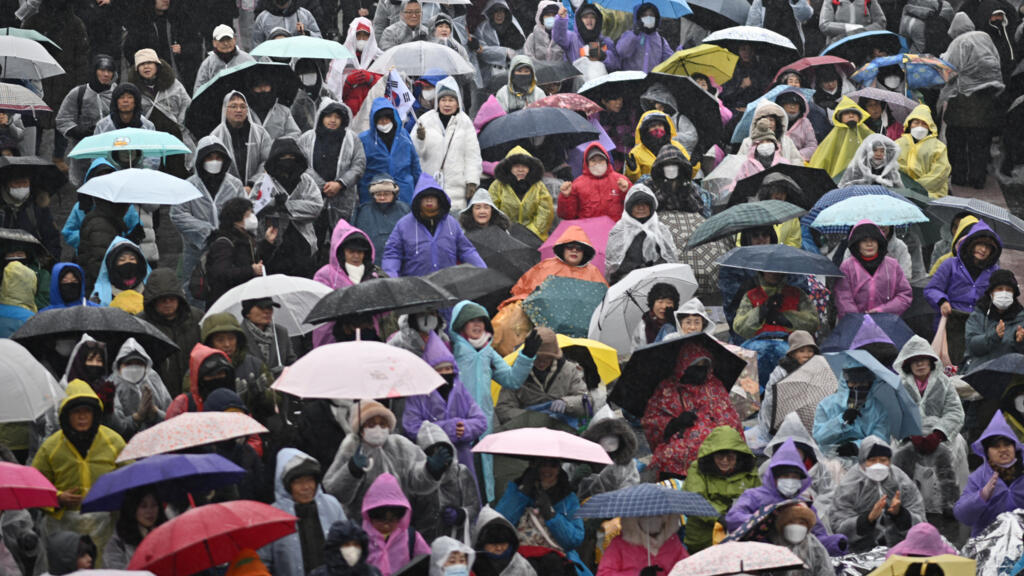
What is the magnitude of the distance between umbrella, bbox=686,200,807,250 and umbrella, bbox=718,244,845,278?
0.53 metres

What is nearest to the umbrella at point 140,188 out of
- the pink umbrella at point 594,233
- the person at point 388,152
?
the person at point 388,152

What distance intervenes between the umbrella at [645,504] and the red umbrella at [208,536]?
206cm

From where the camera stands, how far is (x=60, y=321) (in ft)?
42.3

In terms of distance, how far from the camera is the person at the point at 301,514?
11.5 meters

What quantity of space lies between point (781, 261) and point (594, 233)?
2562 millimetres

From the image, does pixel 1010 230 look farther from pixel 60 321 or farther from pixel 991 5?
pixel 60 321

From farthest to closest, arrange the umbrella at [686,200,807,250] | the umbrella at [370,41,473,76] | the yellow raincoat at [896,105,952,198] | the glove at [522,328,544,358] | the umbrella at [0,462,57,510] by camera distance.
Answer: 1. the umbrella at [370,41,473,76]
2. the yellow raincoat at [896,105,952,198]
3. the umbrella at [686,200,807,250]
4. the glove at [522,328,544,358]
5. the umbrella at [0,462,57,510]

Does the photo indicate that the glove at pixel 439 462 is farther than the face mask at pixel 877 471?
No

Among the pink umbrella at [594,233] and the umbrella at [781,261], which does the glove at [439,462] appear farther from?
the pink umbrella at [594,233]

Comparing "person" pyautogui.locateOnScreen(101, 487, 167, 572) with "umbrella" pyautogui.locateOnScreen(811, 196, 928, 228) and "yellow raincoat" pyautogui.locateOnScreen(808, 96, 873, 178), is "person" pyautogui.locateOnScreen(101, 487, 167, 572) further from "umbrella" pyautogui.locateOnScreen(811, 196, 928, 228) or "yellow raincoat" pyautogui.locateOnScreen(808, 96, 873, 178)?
"yellow raincoat" pyautogui.locateOnScreen(808, 96, 873, 178)

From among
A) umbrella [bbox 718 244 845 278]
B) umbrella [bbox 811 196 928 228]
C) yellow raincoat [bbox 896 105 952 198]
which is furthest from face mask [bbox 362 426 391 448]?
yellow raincoat [bbox 896 105 952 198]

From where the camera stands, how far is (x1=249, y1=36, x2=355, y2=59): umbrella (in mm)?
18656

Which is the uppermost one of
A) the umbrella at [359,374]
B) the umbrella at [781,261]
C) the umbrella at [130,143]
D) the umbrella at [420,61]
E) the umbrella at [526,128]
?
the umbrella at [420,61]

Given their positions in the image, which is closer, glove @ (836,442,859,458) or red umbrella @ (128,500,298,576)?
red umbrella @ (128,500,298,576)
